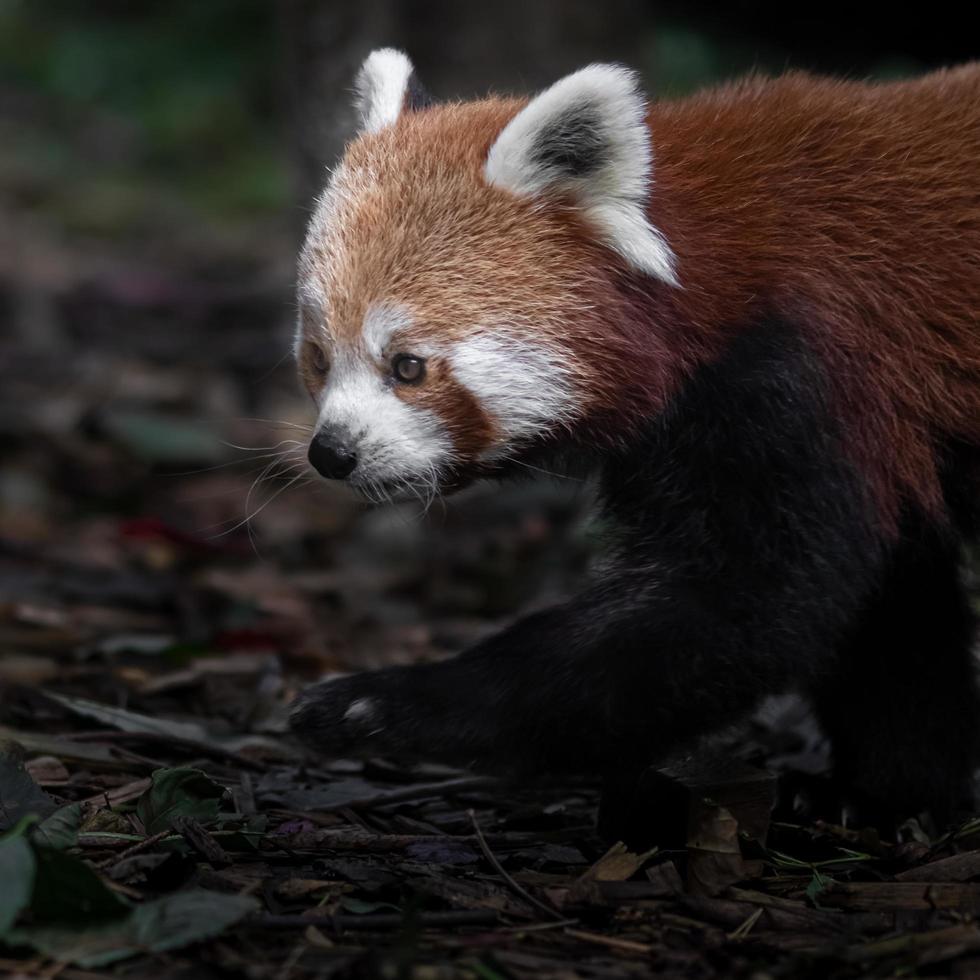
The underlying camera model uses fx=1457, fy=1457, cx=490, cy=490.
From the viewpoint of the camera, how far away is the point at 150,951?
2.59m

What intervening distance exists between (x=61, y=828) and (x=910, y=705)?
214 cm

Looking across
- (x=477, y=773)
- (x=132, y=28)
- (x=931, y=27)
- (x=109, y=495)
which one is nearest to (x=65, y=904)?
(x=477, y=773)

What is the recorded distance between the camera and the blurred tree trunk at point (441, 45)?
19.8 feet

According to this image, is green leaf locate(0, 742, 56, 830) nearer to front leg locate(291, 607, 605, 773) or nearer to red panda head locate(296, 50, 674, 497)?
front leg locate(291, 607, 605, 773)

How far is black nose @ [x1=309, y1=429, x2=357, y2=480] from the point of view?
3.23 m

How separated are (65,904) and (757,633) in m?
1.48

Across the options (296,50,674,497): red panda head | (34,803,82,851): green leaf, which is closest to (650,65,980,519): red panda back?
(296,50,674,497): red panda head

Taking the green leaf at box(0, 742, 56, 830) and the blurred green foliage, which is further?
the blurred green foliage

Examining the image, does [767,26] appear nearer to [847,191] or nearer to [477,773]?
[847,191]

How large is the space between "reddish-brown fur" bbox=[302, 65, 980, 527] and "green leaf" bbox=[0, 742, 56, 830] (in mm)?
1181

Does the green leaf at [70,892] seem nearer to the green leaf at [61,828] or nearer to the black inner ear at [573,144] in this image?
the green leaf at [61,828]

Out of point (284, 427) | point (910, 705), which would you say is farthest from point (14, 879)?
point (910, 705)

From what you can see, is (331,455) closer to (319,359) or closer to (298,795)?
(319,359)

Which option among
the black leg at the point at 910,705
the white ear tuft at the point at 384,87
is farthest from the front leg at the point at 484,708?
the white ear tuft at the point at 384,87
